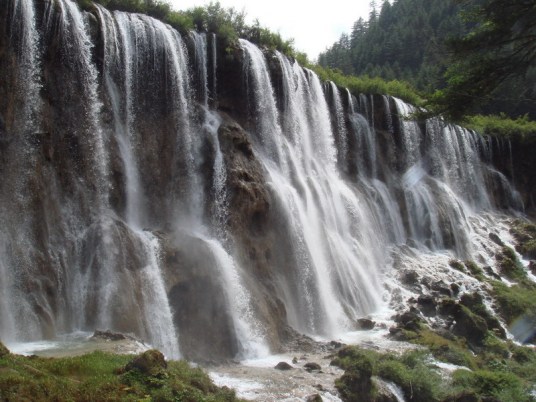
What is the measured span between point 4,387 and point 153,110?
15.0m

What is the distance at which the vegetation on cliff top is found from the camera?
7.82m

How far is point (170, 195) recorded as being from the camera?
20.5 m

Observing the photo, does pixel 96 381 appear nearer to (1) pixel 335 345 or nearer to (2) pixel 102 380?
(2) pixel 102 380

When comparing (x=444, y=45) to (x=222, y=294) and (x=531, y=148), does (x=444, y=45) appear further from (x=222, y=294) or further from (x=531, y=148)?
(x=531, y=148)

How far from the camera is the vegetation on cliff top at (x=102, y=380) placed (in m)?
7.82

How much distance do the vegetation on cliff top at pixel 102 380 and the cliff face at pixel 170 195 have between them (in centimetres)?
435

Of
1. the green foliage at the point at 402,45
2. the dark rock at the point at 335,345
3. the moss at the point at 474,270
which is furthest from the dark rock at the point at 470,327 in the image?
the green foliage at the point at 402,45

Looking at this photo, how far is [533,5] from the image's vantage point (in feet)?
28.1

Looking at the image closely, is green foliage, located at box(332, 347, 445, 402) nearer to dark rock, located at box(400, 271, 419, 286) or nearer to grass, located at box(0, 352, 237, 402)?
grass, located at box(0, 352, 237, 402)

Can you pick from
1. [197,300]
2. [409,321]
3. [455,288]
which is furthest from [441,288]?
[197,300]

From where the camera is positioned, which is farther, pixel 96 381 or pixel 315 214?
pixel 315 214

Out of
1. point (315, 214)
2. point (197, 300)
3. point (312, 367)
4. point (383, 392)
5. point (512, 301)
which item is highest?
point (315, 214)

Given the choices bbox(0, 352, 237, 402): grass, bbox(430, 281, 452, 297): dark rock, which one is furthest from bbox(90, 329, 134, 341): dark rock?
bbox(430, 281, 452, 297): dark rock

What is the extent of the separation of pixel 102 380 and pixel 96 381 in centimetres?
12
